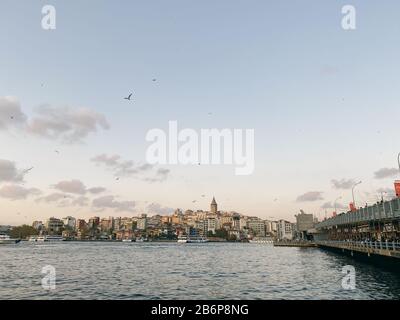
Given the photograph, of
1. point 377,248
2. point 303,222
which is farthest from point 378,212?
point 303,222

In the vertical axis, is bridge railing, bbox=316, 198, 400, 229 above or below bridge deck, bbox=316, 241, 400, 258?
above

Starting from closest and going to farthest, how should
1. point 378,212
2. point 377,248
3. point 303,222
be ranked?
1. point 378,212
2. point 377,248
3. point 303,222

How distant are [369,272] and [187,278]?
90.5 ft

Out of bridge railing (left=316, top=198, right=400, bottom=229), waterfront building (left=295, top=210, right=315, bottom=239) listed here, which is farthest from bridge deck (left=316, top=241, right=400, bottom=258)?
waterfront building (left=295, top=210, right=315, bottom=239)

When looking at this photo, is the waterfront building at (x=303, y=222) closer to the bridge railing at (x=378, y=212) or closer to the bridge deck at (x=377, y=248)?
the bridge deck at (x=377, y=248)

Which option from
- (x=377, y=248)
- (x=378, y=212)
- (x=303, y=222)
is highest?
(x=378, y=212)

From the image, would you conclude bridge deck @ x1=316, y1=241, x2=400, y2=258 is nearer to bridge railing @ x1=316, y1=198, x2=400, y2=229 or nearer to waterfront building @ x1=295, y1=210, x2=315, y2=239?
bridge railing @ x1=316, y1=198, x2=400, y2=229

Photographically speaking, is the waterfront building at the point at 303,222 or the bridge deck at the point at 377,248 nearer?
the bridge deck at the point at 377,248

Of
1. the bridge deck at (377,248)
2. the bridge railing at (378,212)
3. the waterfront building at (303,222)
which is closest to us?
the bridge deck at (377,248)

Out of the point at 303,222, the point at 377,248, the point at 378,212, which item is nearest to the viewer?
the point at 378,212

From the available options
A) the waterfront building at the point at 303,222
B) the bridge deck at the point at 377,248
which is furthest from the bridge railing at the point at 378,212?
the waterfront building at the point at 303,222

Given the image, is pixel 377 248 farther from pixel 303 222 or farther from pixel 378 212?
pixel 303 222
